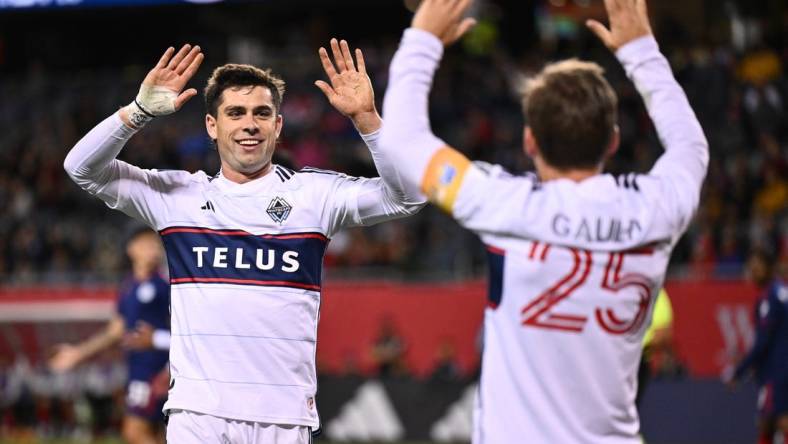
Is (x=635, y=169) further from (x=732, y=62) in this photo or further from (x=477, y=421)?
(x=477, y=421)

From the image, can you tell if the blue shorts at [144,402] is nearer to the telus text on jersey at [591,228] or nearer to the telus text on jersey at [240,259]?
the telus text on jersey at [240,259]

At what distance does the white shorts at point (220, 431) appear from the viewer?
16.2ft

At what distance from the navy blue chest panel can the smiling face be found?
1.03 feet

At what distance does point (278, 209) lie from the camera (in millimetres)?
5141

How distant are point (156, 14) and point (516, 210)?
78.5ft

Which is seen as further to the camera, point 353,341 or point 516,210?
point 353,341

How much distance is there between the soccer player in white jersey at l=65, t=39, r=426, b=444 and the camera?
495 centimetres

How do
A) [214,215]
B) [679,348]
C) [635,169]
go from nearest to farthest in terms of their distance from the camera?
[214,215]
[679,348]
[635,169]

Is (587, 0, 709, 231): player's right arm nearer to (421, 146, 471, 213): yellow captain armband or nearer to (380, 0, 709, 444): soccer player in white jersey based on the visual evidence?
(380, 0, 709, 444): soccer player in white jersey

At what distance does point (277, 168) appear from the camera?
17.6 ft

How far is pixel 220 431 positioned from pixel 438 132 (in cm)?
1496

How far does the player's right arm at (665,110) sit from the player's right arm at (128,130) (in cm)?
190

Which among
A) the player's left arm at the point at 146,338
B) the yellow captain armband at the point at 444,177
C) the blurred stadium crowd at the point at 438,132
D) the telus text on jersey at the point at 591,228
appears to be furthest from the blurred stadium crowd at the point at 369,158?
the yellow captain armband at the point at 444,177

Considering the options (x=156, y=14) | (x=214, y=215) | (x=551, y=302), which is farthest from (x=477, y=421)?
(x=156, y=14)
